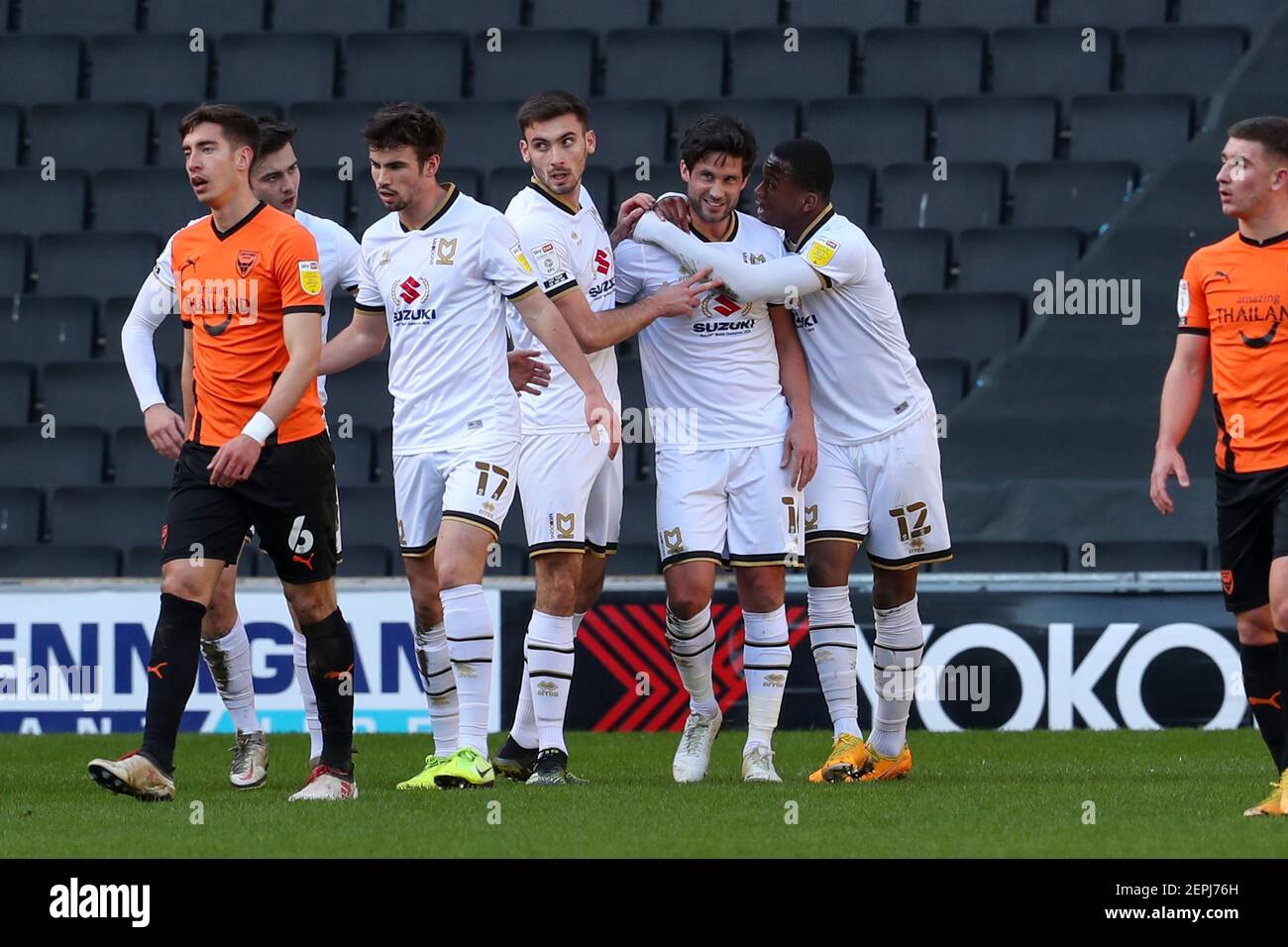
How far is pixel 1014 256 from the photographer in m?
11.7

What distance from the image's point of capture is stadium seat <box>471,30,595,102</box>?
12.9 m

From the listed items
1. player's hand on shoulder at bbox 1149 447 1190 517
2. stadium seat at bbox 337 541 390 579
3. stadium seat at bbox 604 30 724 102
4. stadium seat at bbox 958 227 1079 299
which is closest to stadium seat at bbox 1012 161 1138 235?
stadium seat at bbox 958 227 1079 299

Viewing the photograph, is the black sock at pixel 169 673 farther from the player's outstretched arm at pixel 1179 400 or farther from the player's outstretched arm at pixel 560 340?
the player's outstretched arm at pixel 1179 400

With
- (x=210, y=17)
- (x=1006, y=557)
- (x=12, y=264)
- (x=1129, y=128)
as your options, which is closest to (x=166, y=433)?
(x=1006, y=557)

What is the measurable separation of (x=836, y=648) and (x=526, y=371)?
4.75 ft

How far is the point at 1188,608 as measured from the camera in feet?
29.3

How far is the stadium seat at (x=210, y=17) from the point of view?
13.7m

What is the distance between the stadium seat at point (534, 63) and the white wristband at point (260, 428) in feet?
24.0

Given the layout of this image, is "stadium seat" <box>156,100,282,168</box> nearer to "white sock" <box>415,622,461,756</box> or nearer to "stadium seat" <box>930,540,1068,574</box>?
"stadium seat" <box>930,540,1068,574</box>

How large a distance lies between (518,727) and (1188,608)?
3.51 metres

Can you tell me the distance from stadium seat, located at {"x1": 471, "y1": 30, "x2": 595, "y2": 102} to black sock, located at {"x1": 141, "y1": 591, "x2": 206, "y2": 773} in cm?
749

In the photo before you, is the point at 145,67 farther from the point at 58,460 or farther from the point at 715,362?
the point at 715,362

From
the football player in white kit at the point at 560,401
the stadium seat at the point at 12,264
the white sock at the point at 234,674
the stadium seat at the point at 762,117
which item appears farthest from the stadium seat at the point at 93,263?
the football player in white kit at the point at 560,401

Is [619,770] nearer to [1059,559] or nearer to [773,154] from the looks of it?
[773,154]
